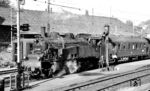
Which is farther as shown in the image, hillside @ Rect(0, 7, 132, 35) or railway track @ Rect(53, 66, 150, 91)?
hillside @ Rect(0, 7, 132, 35)

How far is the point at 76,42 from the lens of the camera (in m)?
19.1

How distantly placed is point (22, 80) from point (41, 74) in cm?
308

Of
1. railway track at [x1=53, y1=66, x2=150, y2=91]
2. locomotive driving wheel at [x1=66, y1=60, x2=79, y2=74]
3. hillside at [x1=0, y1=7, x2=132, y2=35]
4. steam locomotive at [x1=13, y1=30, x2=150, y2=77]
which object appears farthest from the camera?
hillside at [x1=0, y1=7, x2=132, y2=35]

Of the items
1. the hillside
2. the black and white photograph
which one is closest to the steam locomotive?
the black and white photograph

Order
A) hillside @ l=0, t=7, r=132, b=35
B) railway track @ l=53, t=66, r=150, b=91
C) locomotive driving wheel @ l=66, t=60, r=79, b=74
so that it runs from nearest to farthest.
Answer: railway track @ l=53, t=66, r=150, b=91 < locomotive driving wheel @ l=66, t=60, r=79, b=74 < hillside @ l=0, t=7, r=132, b=35

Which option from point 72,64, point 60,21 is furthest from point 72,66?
point 60,21

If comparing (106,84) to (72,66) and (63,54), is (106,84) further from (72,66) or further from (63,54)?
(72,66)

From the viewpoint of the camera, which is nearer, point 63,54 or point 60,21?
point 63,54

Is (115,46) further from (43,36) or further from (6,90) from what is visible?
(6,90)

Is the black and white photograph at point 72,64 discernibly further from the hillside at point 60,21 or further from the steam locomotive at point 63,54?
the hillside at point 60,21

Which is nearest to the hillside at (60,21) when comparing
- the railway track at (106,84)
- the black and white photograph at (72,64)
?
the black and white photograph at (72,64)

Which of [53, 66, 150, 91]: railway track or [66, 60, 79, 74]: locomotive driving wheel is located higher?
[66, 60, 79, 74]: locomotive driving wheel

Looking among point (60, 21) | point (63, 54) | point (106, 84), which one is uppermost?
point (60, 21)

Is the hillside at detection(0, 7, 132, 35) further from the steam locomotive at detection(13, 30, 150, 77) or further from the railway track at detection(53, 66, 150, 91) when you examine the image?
the railway track at detection(53, 66, 150, 91)
